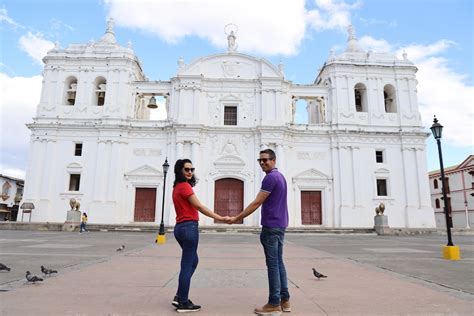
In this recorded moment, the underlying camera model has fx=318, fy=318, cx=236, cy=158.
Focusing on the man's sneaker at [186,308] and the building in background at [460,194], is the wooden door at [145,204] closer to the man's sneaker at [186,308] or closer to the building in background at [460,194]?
the man's sneaker at [186,308]

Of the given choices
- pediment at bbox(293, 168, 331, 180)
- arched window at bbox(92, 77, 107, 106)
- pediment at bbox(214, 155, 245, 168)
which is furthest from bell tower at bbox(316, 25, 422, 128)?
arched window at bbox(92, 77, 107, 106)

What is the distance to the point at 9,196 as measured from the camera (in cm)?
4334

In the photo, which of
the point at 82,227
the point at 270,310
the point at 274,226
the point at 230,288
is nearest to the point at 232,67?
the point at 82,227

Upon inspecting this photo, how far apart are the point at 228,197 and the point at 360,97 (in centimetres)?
1544

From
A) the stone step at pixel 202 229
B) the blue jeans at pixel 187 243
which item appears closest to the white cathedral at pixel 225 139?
the stone step at pixel 202 229

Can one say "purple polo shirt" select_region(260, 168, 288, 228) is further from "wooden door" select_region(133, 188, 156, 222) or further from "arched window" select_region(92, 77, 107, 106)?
"arched window" select_region(92, 77, 107, 106)

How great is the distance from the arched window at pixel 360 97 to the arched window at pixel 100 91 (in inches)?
888

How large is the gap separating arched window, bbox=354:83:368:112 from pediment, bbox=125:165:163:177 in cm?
1862

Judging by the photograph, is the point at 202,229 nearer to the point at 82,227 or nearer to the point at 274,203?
the point at 82,227

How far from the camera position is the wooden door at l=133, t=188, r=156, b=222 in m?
25.4

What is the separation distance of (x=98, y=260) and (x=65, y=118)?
74.5 ft

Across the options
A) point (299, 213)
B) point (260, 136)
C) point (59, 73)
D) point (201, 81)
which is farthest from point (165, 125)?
point (299, 213)

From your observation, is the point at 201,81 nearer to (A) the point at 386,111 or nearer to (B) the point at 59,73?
(B) the point at 59,73

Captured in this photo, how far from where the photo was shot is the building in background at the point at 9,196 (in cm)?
4200
